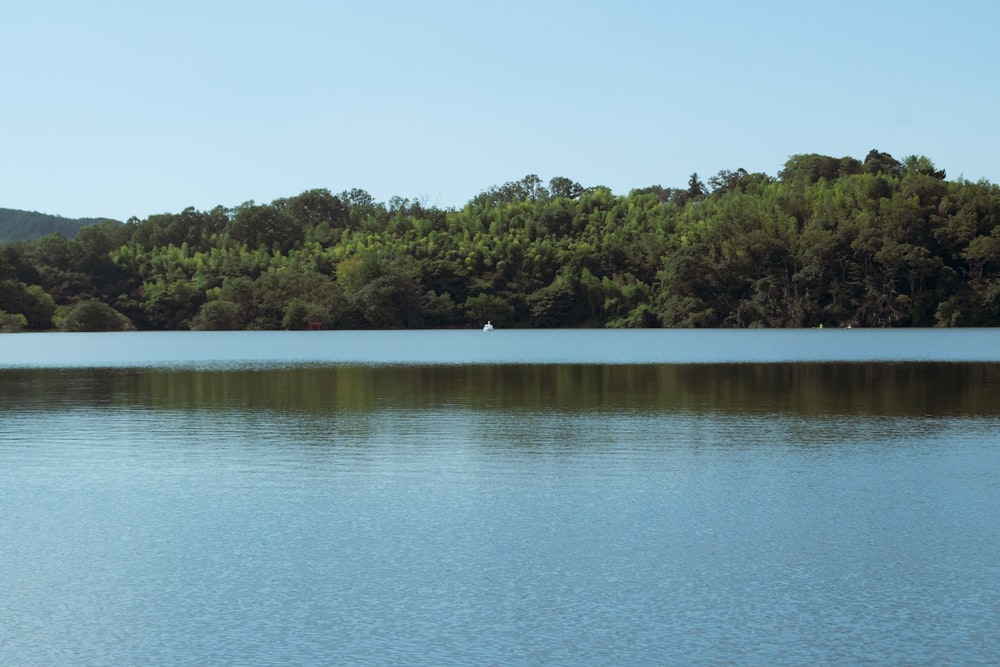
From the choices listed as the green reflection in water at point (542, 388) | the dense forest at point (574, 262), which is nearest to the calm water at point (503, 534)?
the green reflection in water at point (542, 388)

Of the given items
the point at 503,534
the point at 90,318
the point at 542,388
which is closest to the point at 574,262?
the point at 90,318

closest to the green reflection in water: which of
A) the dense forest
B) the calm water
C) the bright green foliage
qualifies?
the calm water

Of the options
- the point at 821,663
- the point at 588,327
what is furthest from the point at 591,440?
the point at 588,327

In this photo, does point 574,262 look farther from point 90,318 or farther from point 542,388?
point 542,388

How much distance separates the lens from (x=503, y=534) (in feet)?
36.4

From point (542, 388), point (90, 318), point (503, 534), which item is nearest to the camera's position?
point (503, 534)

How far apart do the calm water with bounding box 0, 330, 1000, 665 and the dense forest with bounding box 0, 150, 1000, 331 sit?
242ft

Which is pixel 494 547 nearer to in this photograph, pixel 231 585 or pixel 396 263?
pixel 231 585

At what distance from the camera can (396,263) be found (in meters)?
117

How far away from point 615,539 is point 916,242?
8914 centimetres

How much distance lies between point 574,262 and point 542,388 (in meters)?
85.7

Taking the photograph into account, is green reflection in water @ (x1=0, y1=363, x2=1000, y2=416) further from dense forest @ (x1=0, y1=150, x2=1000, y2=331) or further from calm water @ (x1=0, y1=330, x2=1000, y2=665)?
dense forest @ (x1=0, y1=150, x2=1000, y2=331)

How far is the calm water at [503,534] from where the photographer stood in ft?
26.2

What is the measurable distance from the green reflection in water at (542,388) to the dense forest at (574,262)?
2228 inches
